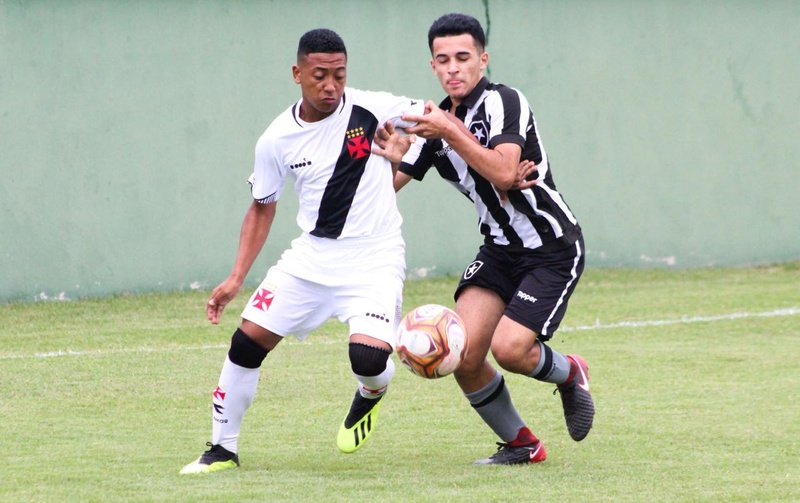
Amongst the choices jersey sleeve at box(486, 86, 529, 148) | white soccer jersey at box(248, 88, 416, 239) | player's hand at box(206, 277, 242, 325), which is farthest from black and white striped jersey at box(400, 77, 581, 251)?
player's hand at box(206, 277, 242, 325)

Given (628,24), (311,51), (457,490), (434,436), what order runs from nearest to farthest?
(457,490) → (311,51) → (434,436) → (628,24)

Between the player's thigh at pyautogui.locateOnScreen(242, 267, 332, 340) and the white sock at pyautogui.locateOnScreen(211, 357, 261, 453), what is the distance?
0.88ft

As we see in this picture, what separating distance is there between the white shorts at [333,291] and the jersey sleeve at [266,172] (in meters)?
0.31

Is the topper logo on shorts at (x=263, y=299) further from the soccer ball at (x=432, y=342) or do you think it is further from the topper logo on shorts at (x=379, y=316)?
the soccer ball at (x=432, y=342)

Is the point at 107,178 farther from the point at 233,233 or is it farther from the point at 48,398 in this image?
the point at 48,398

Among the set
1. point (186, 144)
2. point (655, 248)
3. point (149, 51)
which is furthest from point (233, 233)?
point (655, 248)

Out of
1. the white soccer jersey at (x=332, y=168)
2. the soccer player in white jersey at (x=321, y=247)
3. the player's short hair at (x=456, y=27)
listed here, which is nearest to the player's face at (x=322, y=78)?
the soccer player in white jersey at (x=321, y=247)

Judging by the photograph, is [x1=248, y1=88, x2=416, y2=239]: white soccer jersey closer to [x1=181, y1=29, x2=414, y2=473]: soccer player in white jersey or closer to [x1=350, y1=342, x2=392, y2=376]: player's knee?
[x1=181, y1=29, x2=414, y2=473]: soccer player in white jersey

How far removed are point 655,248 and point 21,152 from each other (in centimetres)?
739

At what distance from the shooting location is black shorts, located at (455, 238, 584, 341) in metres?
6.23

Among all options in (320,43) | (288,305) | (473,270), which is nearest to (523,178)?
(473,270)

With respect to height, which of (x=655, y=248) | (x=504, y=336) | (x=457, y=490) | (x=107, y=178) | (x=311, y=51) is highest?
(x=311, y=51)

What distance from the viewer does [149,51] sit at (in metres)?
13.0

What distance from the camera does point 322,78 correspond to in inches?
237
